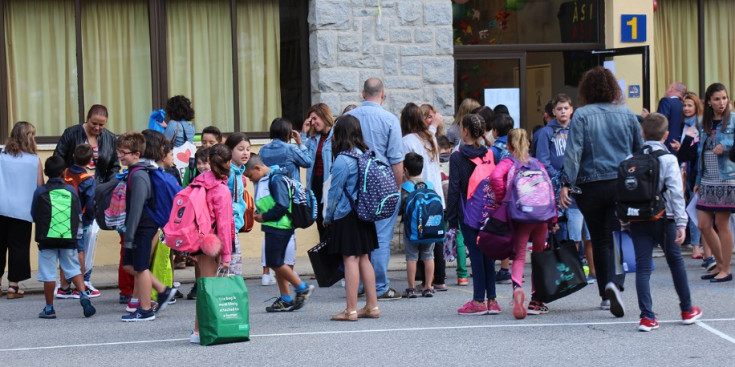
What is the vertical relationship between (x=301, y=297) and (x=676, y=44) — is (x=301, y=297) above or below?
below

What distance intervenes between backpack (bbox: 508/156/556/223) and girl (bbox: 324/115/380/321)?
1.17 m

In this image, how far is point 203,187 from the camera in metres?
8.58

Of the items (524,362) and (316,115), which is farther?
(316,115)

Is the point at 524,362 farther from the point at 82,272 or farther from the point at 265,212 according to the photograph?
the point at 82,272

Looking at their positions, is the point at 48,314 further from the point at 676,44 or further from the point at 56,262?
the point at 676,44

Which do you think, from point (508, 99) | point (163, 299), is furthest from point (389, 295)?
point (508, 99)

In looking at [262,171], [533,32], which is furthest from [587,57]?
[262,171]

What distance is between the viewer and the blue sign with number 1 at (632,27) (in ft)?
52.3

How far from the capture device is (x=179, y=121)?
1266 cm

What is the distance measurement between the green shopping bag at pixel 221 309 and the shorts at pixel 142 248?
59.7 inches

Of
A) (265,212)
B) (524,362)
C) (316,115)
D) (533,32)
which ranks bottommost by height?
(524,362)

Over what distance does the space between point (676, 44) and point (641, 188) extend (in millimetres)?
9087

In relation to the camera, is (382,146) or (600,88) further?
(382,146)

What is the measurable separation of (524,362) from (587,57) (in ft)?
31.4
